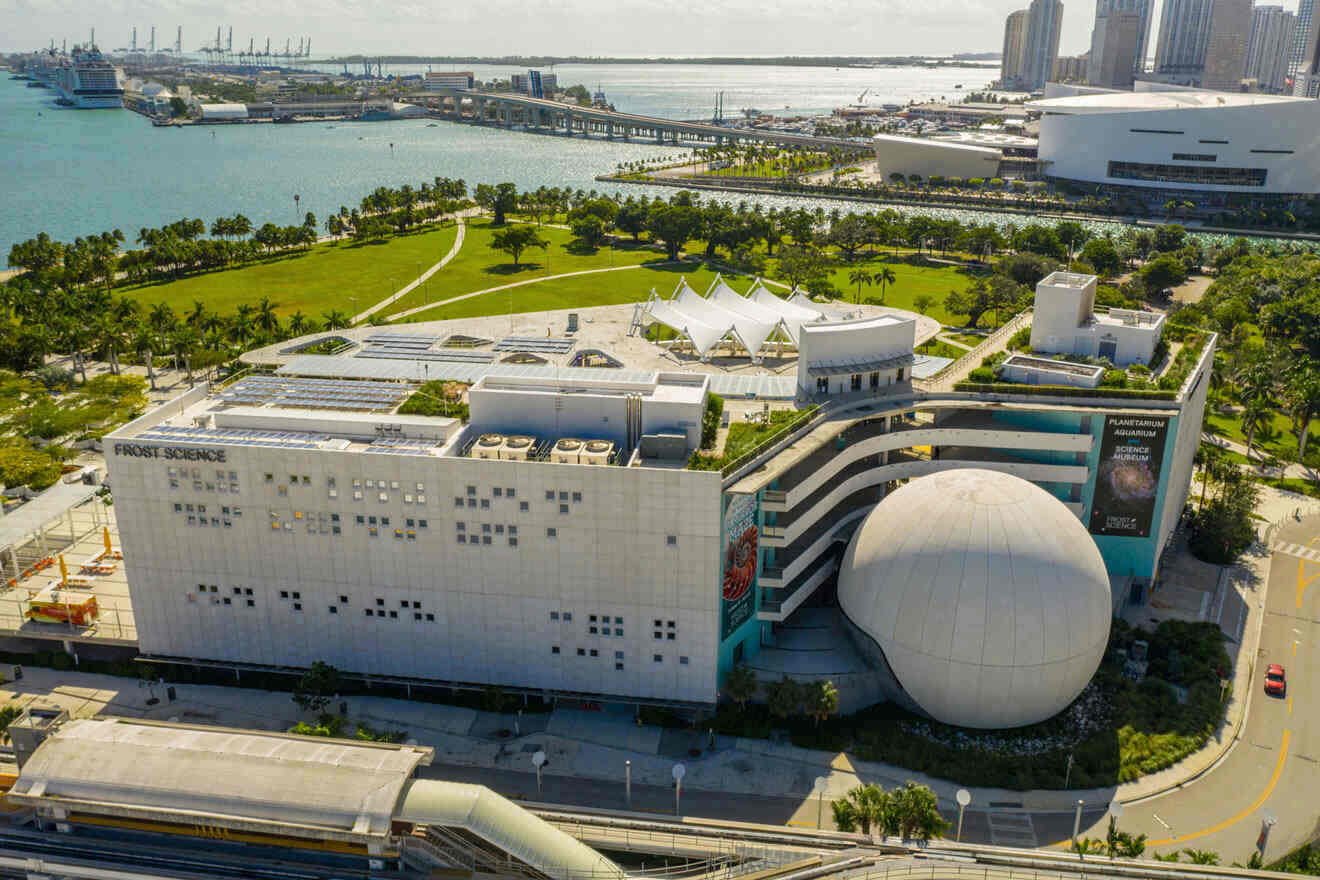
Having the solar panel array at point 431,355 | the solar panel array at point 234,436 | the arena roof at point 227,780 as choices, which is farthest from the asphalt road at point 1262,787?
the solar panel array at point 431,355

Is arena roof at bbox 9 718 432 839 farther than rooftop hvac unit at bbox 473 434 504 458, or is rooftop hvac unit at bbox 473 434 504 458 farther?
rooftop hvac unit at bbox 473 434 504 458

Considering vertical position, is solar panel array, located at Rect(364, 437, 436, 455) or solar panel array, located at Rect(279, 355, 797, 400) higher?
solar panel array, located at Rect(279, 355, 797, 400)

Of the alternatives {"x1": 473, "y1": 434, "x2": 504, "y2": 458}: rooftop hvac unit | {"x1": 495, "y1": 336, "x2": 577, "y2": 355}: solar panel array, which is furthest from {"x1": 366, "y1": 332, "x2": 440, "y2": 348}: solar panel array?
{"x1": 473, "y1": 434, "x2": 504, "y2": 458}: rooftop hvac unit

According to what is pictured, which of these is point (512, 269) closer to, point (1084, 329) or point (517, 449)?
point (1084, 329)

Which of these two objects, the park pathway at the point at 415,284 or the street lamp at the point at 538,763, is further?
the park pathway at the point at 415,284

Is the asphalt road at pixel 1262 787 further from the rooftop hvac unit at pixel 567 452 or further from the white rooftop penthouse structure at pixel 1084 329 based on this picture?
the rooftop hvac unit at pixel 567 452

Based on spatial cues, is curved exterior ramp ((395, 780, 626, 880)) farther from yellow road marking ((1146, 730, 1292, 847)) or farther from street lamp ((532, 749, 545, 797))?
yellow road marking ((1146, 730, 1292, 847))
